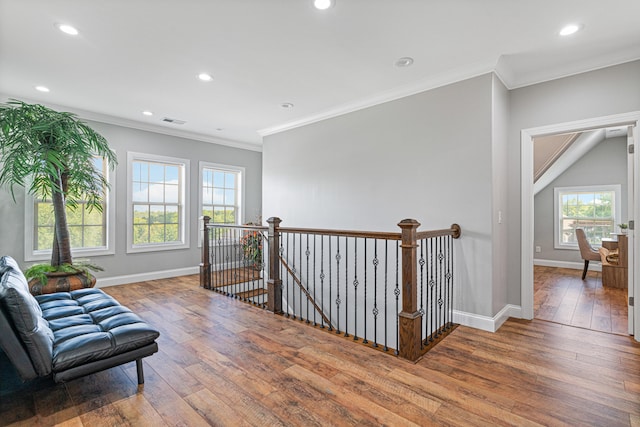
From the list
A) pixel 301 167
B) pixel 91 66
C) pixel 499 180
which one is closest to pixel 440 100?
pixel 499 180

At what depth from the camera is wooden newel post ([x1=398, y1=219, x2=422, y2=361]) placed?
2428 millimetres

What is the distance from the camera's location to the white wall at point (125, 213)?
4.14 meters

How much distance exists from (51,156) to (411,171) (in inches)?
154

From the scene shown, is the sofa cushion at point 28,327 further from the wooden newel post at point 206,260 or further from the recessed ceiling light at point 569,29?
the recessed ceiling light at point 569,29

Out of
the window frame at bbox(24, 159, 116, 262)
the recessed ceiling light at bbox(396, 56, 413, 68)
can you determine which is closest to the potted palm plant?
the window frame at bbox(24, 159, 116, 262)

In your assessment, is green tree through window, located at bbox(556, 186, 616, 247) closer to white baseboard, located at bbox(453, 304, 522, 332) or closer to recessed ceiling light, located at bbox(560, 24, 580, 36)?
white baseboard, located at bbox(453, 304, 522, 332)

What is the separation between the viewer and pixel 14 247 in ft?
13.6

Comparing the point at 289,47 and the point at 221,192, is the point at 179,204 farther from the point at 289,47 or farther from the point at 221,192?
the point at 289,47

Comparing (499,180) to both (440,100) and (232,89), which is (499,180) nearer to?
(440,100)

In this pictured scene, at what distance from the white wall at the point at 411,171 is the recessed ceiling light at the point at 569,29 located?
0.62 metres

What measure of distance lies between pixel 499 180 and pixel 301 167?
282 cm

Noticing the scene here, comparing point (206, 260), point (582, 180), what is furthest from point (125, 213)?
point (582, 180)

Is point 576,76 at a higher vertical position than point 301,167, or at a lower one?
higher

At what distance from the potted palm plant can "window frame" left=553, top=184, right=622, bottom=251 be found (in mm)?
8584
